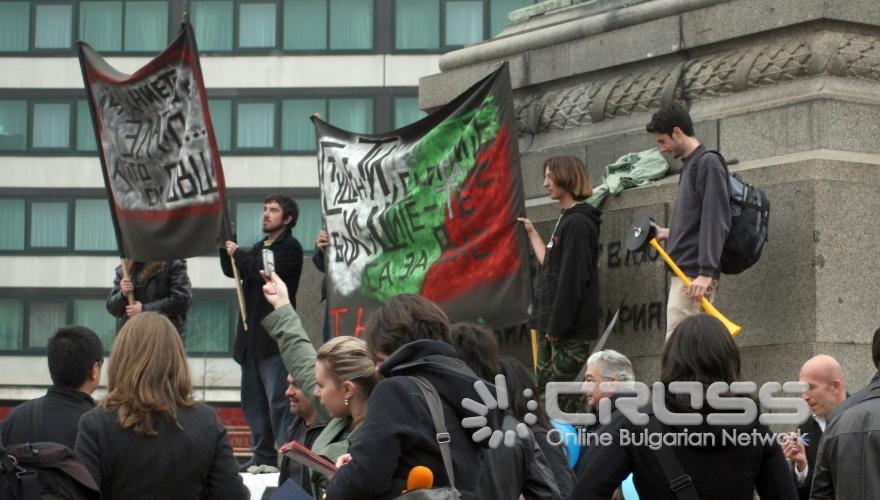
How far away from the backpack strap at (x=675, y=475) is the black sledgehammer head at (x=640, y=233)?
4.60m

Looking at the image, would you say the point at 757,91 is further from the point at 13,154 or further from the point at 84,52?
the point at 13,154

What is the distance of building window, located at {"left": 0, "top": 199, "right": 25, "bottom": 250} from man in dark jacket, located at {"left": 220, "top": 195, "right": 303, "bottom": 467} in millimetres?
45342

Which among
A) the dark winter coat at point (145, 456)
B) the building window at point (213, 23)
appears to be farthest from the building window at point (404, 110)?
the dark winter coat at point (145, 456)

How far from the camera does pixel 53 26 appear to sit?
187 ft

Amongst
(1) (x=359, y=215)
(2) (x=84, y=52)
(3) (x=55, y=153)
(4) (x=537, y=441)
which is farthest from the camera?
(3) (x=55, y=153)

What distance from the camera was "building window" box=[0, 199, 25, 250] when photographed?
2215 inches

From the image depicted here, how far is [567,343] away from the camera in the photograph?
10.8 meters

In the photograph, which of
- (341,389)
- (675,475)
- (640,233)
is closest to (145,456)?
(341,389)

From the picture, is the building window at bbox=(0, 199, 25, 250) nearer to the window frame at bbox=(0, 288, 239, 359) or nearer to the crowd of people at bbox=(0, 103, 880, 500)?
the window frame at bbox=(0, 288, 239, 359)

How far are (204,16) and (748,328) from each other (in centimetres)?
4760

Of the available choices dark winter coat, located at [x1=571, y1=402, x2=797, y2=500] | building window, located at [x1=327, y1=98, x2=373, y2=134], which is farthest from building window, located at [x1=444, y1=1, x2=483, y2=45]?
dark winter coat, located at [x1=571, y1=402, x2=797, y2=500]

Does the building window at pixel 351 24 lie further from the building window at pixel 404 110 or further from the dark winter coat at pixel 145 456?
the dark winter coat at pixel 145 456

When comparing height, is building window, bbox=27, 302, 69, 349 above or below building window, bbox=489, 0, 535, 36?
below

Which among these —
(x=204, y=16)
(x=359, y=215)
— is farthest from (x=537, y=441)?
(x=204, y=16)
